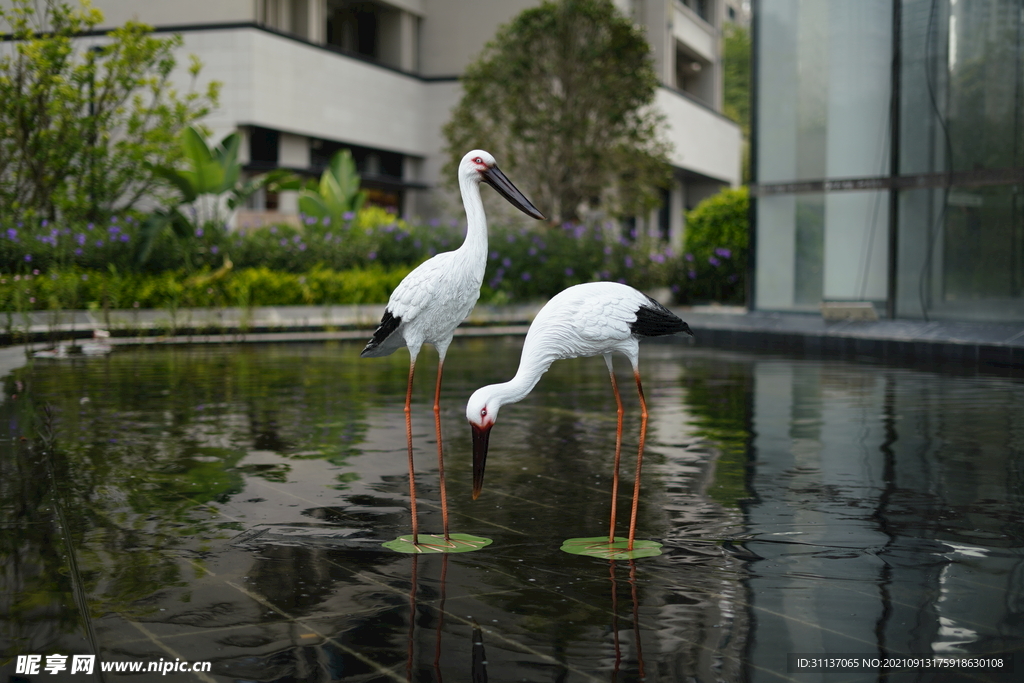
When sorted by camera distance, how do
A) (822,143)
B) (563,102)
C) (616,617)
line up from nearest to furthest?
(616,617) → (822,143) → (563,102)

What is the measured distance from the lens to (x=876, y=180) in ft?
59.9

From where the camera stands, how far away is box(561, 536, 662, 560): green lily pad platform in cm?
477

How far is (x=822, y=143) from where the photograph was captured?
19.4m

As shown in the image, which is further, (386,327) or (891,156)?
(891,156)

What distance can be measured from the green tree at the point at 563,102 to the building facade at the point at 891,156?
14.6 ft

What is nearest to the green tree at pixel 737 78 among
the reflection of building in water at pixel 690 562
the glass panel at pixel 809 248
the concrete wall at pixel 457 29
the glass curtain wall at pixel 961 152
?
the concrete wall at pixel 457 29

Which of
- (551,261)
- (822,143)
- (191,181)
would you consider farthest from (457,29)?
(822,143)

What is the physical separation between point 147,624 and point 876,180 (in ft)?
55.3

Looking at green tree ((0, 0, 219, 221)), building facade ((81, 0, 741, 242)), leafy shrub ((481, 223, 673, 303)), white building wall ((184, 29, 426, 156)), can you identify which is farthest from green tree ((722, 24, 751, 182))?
green tree ((0, 0, 219, 221))

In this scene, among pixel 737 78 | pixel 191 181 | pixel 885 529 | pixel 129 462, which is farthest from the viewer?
pixel 737 78

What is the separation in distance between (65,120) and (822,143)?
14267mm

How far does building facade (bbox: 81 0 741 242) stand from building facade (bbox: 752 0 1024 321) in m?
5.86

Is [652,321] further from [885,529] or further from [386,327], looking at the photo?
[885,529]

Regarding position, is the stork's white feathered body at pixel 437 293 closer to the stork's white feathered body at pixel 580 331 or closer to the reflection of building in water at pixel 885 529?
the stork's white feathered body at pixel 580 331
